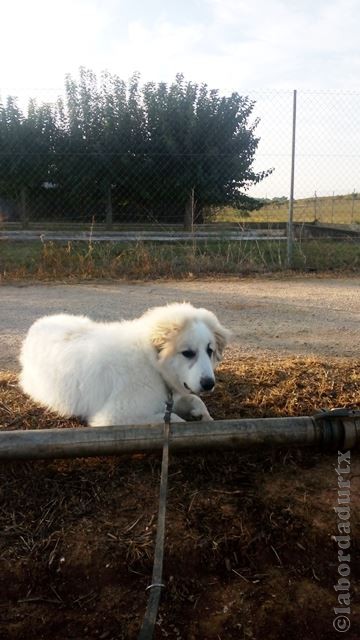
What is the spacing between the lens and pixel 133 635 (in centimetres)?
228

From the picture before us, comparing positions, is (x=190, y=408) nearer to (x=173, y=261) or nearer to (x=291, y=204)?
(x=173, y=261)

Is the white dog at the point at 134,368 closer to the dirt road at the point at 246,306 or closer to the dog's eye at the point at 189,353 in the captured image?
the dog's eye at the point at 189,353

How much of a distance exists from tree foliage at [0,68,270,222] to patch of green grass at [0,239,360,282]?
4.43 meters

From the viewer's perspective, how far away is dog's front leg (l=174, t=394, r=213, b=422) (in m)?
3.42

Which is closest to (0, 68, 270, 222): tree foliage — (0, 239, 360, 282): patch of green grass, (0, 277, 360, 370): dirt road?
(0, 239, 360, 282): patch of green grass

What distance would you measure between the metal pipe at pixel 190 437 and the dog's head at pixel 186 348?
29cm

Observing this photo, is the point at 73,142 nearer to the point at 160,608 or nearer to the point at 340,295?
the point at 340,295

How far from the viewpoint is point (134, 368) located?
11.2ft

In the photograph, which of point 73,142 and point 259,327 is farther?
point 73,142

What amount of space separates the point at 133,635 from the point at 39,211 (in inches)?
738

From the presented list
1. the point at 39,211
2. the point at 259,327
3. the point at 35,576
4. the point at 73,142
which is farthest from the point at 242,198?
the point at 35,576

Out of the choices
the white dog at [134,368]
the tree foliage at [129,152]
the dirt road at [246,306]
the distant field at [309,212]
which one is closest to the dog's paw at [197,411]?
the white dog at [134,368]

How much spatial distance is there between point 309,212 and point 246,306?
12003mm

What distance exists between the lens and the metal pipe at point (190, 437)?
2941 millimetres
